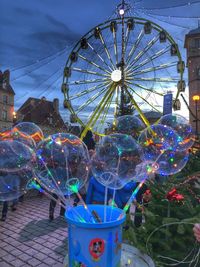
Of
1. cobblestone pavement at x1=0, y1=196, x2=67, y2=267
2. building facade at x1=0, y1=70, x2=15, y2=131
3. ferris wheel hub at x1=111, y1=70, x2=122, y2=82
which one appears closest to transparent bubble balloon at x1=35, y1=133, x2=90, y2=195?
cobblestone pavement at x1=0, y1=196, x2=67, y2=267

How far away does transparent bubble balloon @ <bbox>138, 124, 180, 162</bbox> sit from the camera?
180 inches

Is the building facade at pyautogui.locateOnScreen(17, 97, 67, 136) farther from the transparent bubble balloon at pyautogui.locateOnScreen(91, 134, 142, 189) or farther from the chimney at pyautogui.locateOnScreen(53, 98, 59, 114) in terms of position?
the transparent bubble balloon at pyautogui.locateOnScreen(91, 134, 142, 189)

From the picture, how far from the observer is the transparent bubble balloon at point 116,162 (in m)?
2.88

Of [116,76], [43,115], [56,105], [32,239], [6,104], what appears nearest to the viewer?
[32,239]

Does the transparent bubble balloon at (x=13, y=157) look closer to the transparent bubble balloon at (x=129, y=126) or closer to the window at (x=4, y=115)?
the transparent bubble balloon at (x=129, y=126)

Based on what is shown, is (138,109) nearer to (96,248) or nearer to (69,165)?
(69,165)

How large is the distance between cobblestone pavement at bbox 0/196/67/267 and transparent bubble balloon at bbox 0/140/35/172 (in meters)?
1.90

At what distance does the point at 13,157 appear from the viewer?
130 inches

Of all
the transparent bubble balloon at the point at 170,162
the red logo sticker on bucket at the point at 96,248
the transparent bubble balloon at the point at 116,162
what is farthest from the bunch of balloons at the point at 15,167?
the transparent bubble balloon at the point at 170,162

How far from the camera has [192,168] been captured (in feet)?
20.5

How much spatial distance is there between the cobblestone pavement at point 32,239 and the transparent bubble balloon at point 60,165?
225 cm

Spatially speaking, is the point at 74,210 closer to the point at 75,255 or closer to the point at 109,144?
the point at 75,255

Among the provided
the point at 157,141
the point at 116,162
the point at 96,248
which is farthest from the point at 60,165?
the point at 157,141

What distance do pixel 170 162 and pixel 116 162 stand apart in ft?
5.36
